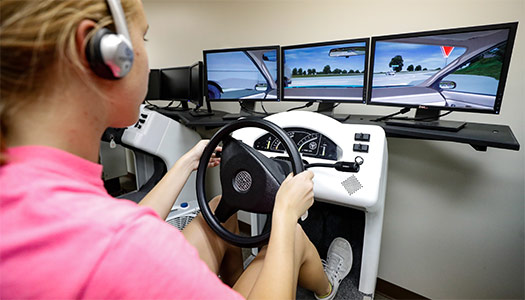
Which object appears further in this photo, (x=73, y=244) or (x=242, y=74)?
(x=242, y=74)

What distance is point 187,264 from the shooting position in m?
0.36

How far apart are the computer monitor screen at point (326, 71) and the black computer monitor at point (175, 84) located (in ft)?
3.00

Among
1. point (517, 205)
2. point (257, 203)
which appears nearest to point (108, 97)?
point (257, 203)

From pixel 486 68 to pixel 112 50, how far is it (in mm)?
1193

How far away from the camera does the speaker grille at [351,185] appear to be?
2.88 feet

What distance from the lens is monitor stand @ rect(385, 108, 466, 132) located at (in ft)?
3.59

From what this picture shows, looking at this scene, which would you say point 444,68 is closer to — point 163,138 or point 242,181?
point 242,181

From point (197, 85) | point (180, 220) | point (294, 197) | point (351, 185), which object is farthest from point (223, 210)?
point (197, 85)

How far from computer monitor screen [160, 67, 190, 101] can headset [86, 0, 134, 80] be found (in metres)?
1.74

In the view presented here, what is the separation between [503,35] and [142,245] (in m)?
1.25

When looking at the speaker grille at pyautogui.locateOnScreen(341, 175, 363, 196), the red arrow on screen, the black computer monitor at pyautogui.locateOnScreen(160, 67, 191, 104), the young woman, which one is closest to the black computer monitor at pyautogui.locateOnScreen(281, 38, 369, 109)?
the red arrow on screen

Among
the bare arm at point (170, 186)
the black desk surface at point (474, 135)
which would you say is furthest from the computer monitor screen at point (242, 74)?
the bare arm at point (170, 186)

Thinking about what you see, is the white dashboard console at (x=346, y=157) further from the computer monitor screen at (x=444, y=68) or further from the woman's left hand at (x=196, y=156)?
the computer monitor screen at (x=444, y=68)

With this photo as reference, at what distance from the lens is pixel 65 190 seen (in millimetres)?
332
